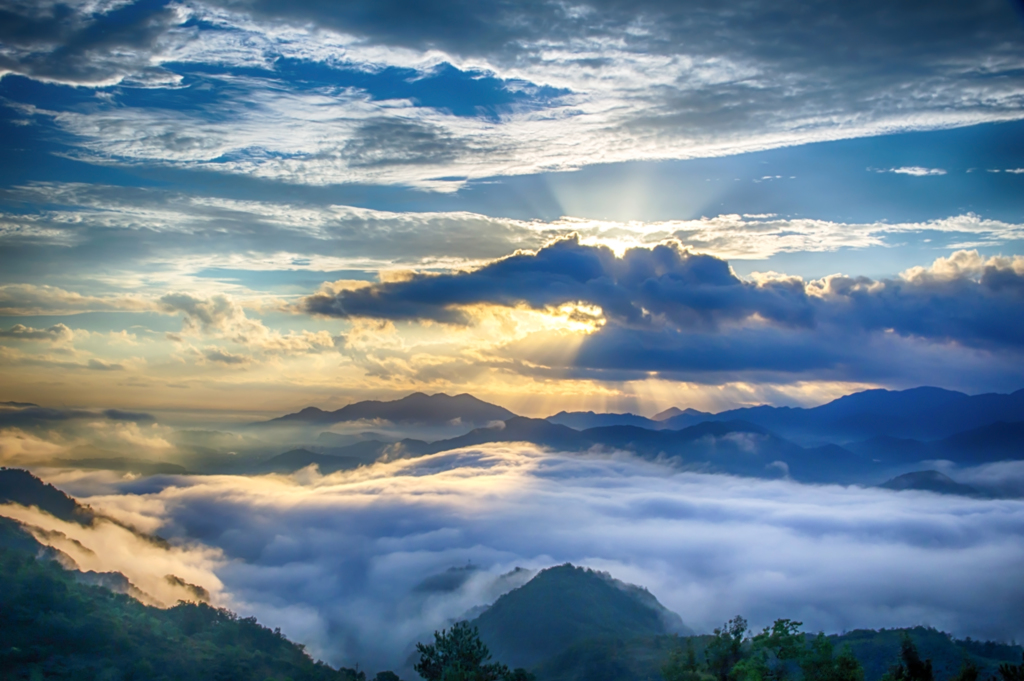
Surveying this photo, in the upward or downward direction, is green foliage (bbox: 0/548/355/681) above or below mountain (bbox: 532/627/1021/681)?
above

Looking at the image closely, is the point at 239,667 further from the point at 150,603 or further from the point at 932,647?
the point at 932,647

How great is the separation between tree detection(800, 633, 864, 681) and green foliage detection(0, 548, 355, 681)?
7933 cm

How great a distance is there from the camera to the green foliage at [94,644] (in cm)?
9900

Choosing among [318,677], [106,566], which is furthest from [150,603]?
[318,677]

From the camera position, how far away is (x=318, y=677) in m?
112

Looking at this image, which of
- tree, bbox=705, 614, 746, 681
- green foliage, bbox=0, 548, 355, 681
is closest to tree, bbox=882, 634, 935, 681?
tree, bbox=705, 614, 746, 681

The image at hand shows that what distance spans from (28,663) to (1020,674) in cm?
12723

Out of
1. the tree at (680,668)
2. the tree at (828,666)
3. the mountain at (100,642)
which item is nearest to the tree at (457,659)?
the tree at (680,668)

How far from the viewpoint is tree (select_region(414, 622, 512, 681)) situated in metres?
64.2

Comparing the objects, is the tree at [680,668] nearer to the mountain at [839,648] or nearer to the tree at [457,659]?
the tree at [457,659]

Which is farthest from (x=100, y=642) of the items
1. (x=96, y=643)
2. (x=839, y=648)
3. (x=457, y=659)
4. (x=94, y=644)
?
(x=839, y=648)

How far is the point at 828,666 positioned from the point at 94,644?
375ft

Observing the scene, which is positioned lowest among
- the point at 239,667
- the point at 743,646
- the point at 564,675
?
the point at 564,675

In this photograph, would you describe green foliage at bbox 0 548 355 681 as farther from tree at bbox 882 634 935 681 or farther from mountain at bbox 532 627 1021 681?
tree at bbox 882 634 935 681
